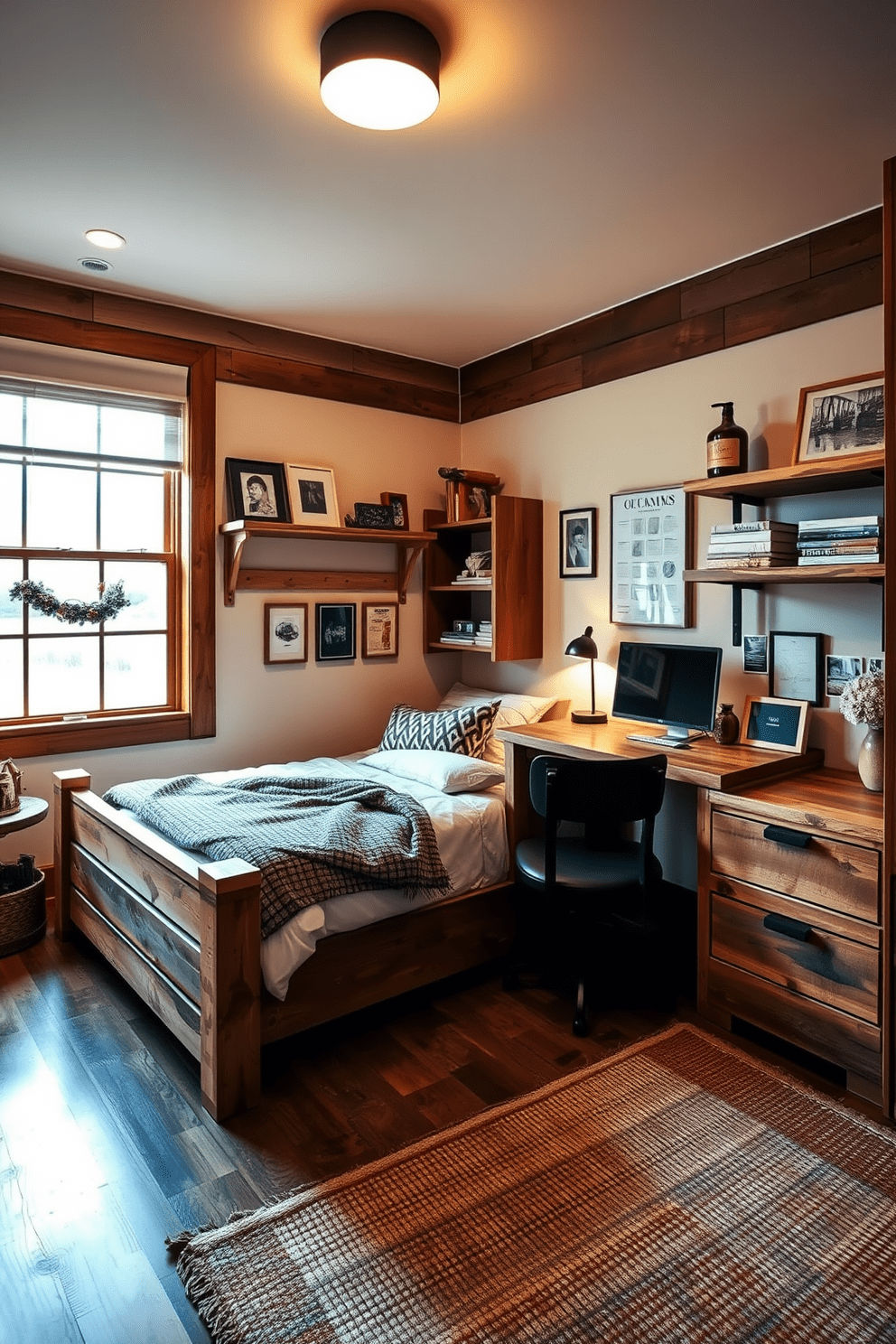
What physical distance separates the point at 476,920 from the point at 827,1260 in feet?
4.72

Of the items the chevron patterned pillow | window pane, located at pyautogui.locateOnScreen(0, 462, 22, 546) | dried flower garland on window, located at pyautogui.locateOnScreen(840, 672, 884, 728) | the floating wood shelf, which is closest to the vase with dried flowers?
dried flower garland on window, located at pyautogui.locateOnScreen(840, 672, 884, 728)

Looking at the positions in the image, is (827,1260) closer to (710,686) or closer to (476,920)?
(476,920)

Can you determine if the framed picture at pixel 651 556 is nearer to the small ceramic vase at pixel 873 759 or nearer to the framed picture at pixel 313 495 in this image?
the small ceramic vase at pixel 873 759

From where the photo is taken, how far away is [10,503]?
11.3 feet

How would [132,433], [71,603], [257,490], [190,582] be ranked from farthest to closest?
[257,490], [190,582], [132,433], [71,603]

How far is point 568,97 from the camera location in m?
2.14

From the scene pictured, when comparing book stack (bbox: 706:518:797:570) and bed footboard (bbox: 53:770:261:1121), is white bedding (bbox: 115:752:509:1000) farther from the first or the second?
book stack (bbox: 706:518:797:570)

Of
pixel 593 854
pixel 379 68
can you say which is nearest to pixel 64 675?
pixel 593 854

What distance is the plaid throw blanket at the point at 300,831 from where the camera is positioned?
2.40 metres

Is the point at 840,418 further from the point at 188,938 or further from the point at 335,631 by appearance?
the point at 188,938

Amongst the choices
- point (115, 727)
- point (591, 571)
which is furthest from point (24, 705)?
point (591, 571)

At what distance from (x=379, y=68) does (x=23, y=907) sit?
119 inches

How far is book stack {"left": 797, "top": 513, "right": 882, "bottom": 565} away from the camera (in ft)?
8.07

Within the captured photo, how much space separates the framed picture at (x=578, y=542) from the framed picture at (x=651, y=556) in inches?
4.6
